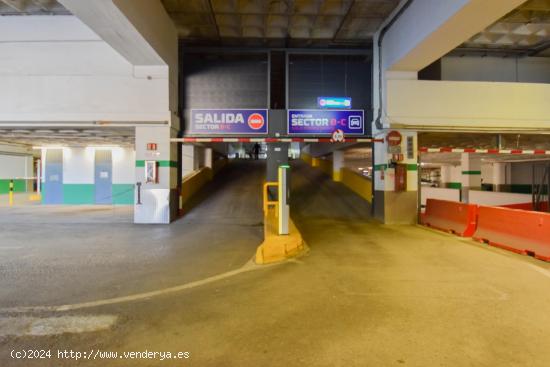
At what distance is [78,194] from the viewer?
1533cm

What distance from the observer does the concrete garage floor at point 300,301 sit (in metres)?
2.50

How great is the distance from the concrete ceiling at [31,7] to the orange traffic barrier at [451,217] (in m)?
12.0

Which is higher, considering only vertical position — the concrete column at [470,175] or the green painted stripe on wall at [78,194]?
the concrete column at [470,175]

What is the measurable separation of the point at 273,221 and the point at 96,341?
5.12 meters

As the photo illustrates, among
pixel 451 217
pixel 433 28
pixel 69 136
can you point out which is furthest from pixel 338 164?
pixel 69 136

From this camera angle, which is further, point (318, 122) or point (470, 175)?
point (470, 175)

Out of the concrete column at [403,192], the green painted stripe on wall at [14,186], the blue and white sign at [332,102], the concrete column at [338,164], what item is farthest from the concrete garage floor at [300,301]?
the green painted stripe on wall at [14,186]

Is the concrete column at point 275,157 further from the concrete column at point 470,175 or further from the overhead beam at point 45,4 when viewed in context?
the concrete column at point 470,175

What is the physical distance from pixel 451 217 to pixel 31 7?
1295 cm

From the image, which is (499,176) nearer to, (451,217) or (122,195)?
(451,217)

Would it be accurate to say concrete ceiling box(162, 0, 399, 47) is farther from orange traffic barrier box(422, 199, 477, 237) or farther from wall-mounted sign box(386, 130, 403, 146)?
orange traffic barrier box(422, 199, 477, 237)

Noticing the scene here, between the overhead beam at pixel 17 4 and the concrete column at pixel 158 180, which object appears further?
the concrete column at pixel 158 180

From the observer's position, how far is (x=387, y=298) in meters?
3.56

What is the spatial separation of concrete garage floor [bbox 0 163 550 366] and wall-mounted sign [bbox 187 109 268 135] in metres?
4.50
